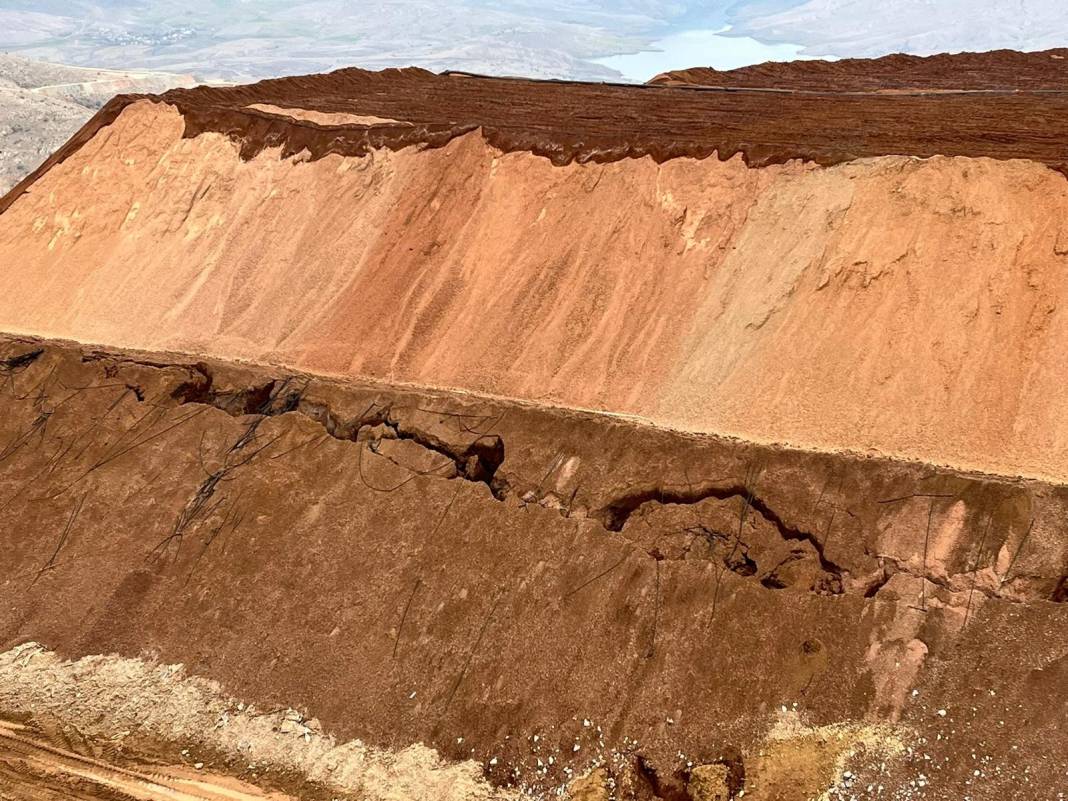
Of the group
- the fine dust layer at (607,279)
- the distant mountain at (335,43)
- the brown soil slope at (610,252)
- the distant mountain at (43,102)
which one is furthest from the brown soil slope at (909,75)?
the distant mountain at (335,43)

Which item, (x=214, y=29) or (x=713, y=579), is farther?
(x=214, y=29)

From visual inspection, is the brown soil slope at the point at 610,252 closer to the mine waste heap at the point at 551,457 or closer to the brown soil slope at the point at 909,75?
the mine waste heap at the point at 551,457

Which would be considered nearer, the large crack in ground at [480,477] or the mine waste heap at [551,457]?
the mine waste heap at [551,457]

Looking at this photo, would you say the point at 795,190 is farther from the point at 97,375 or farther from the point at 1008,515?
the point at 97,375

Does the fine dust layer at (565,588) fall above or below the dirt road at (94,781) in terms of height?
above

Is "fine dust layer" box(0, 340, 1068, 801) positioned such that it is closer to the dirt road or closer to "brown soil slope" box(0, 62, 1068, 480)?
the dirt road

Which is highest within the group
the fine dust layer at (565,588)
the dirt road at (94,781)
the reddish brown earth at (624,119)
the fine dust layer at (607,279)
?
the reddish brown earth at (624,119)

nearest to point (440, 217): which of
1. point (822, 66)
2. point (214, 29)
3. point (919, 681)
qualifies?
point (919, 681)
